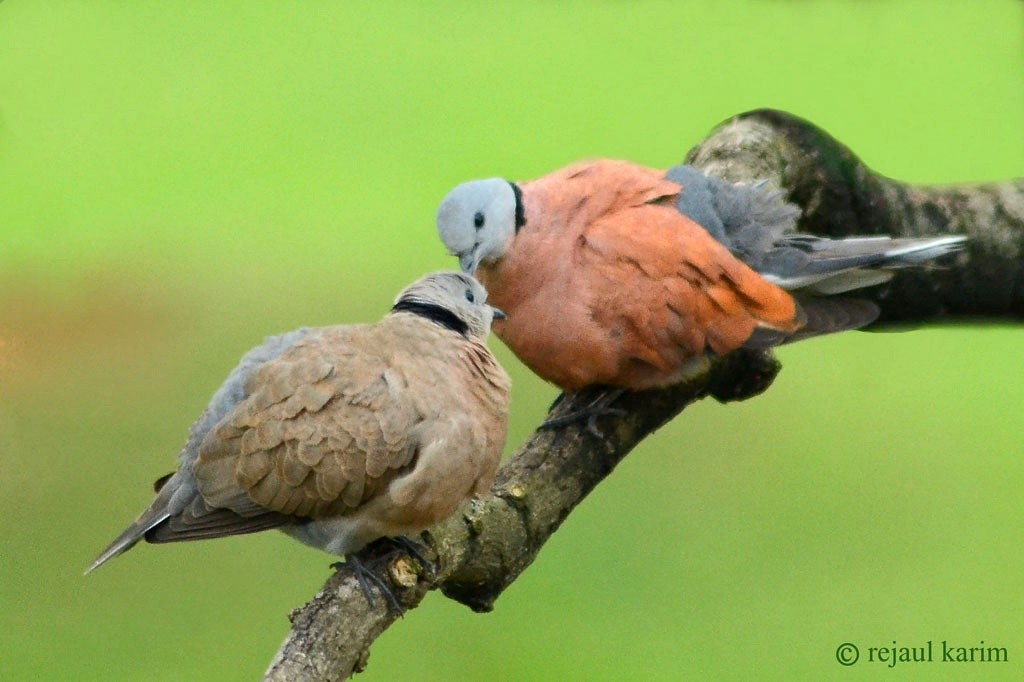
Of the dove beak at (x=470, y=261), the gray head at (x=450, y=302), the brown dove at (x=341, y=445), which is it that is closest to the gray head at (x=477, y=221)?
the dove beak at (x=470, y=261)

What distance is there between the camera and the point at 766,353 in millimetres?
2760

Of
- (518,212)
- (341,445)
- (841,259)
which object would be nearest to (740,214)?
(841,259)

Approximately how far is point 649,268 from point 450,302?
0.51 metres

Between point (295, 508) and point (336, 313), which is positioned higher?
point (295, 508)

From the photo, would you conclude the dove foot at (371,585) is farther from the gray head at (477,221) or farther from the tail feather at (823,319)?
the tail feather at (823,319)

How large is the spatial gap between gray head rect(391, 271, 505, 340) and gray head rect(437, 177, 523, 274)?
10.9 inches

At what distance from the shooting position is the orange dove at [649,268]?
248 centimetres

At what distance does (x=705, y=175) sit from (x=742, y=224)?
0.15 m

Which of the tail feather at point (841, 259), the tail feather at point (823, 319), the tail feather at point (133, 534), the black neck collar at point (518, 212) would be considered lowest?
the tail feather at point (823, 319)

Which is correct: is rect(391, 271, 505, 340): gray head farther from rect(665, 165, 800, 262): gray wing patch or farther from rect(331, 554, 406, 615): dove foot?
rect(665, 165, 800, 262): gray wing patch

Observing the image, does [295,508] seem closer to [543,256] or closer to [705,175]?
[543,256]

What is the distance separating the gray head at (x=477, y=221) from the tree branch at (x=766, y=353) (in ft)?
1.20

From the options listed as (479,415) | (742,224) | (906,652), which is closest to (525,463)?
(479,415)

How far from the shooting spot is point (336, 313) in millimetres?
4129
